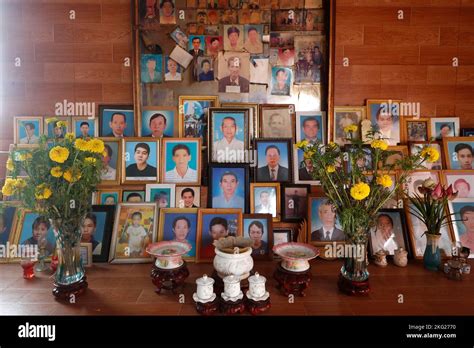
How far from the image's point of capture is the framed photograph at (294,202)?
2.19 m

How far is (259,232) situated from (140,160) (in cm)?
89

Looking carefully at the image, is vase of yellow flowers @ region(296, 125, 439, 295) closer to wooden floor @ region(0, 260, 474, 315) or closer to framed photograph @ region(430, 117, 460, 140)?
wooden floor @ region(0, 260, 474, 315)

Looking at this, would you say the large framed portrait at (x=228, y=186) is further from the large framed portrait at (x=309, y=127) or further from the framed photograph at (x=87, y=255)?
the framed photograph at (x=87, y=255)

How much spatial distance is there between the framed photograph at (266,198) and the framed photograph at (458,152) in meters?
1.14

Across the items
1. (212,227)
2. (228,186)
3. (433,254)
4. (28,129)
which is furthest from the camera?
(28,129)

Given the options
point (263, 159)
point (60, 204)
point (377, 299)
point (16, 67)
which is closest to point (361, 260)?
point (377, 299)

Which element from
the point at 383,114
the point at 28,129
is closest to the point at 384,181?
the point at 383,114

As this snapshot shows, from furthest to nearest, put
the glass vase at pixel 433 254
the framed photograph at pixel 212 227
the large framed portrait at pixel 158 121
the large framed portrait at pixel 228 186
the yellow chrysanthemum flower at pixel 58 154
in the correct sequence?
the large framed portrait at pixel 158 121 → the large framed portrait at pixel 228 186 → the framed photograph at pixel 212 227 → the glass vase at pixel 433 254 → the yellow chrysanthemum flower at pixel 58 154

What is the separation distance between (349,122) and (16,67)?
2249mm

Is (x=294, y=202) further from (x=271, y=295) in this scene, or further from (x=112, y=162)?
(x=112, y=162)

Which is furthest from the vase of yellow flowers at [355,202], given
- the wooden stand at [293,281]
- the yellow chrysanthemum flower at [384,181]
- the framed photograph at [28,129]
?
the framed photograph at [28,129]

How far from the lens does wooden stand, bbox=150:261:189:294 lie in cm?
169

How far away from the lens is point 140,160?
7.32ft

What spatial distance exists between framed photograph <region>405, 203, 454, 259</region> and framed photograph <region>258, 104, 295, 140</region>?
921 millimetres
